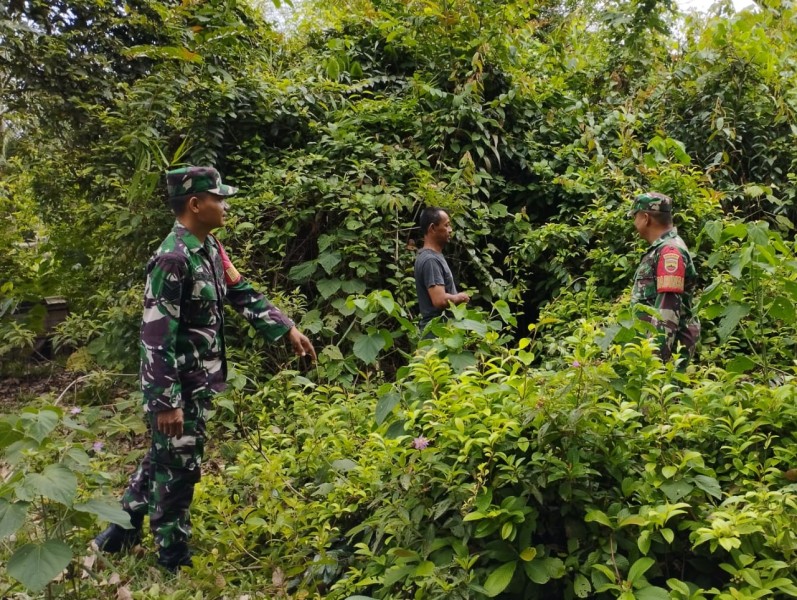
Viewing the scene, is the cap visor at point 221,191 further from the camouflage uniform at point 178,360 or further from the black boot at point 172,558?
the black boot at point 172,558

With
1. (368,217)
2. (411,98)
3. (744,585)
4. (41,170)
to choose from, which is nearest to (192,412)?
(744,585)

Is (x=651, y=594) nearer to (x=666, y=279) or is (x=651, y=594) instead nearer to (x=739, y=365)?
(x=739, y=365)

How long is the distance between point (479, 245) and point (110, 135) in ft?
12.1

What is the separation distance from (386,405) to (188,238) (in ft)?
4.05

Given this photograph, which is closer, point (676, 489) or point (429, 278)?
point (676, 489)

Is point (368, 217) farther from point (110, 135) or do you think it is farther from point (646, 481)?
point (646, 481)

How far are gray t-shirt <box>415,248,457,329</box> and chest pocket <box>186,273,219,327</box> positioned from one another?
4.99ft

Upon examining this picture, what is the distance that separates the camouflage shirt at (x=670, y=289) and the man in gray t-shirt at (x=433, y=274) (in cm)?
110

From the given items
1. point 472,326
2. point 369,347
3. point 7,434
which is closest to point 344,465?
point 369,347

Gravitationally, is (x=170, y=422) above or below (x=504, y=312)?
above

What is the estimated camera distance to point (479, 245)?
5.87 meters

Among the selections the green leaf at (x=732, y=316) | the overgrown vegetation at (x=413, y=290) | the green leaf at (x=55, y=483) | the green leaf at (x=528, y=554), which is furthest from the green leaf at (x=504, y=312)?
the green leaf at (x=55, y=483)

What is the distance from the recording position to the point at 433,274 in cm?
396

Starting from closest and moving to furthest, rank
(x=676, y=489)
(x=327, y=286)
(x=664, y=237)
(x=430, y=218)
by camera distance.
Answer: (x=676, y=489), (x=664, y=237), (x=430, y=218), (x=327, y=286)
